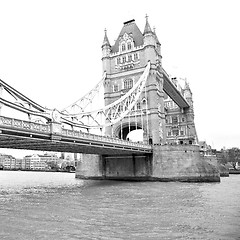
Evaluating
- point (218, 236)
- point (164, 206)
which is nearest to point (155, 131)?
point (164, 206)

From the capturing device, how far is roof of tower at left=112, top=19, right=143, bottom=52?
1872 inches

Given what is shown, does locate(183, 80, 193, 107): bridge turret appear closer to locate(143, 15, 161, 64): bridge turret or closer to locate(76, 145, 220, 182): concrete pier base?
locate(143, 15, 161, 64): bridge turret

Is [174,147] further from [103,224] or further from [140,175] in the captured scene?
[103,224]

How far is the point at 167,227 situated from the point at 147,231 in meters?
1.10

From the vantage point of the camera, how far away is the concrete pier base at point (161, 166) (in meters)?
34.9

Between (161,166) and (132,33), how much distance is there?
981 inches

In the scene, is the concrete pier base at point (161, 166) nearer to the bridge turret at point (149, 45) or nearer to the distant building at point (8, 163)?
the bridge turret at point (149, 45)

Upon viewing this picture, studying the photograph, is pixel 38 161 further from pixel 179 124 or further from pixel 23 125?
pixel 23 125

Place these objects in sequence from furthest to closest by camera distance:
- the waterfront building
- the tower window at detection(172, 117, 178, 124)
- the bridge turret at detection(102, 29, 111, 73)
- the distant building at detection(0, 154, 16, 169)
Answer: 1. the distant building at detection(0, 154, 16, 169)
2. the tower window at detection(172, 117, 178, 124)
3. the waterfront building
4. the bridge turret at detection(102, 29, 111, 73)

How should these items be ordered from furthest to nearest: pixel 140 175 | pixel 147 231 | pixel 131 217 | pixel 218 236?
pixel 140 175, pixel 131 217, pixel 147 231, pixel 218 236

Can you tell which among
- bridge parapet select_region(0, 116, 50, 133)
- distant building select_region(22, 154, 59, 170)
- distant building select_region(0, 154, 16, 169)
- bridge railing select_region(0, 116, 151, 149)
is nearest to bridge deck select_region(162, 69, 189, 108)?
bridge railing select_region(0, 116, 151, 149)

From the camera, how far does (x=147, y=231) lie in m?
9.97

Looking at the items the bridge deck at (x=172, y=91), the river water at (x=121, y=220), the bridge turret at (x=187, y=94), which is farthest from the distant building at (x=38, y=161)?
the river water at (x=121, y=220)

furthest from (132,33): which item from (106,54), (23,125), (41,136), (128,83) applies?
(23,125)
